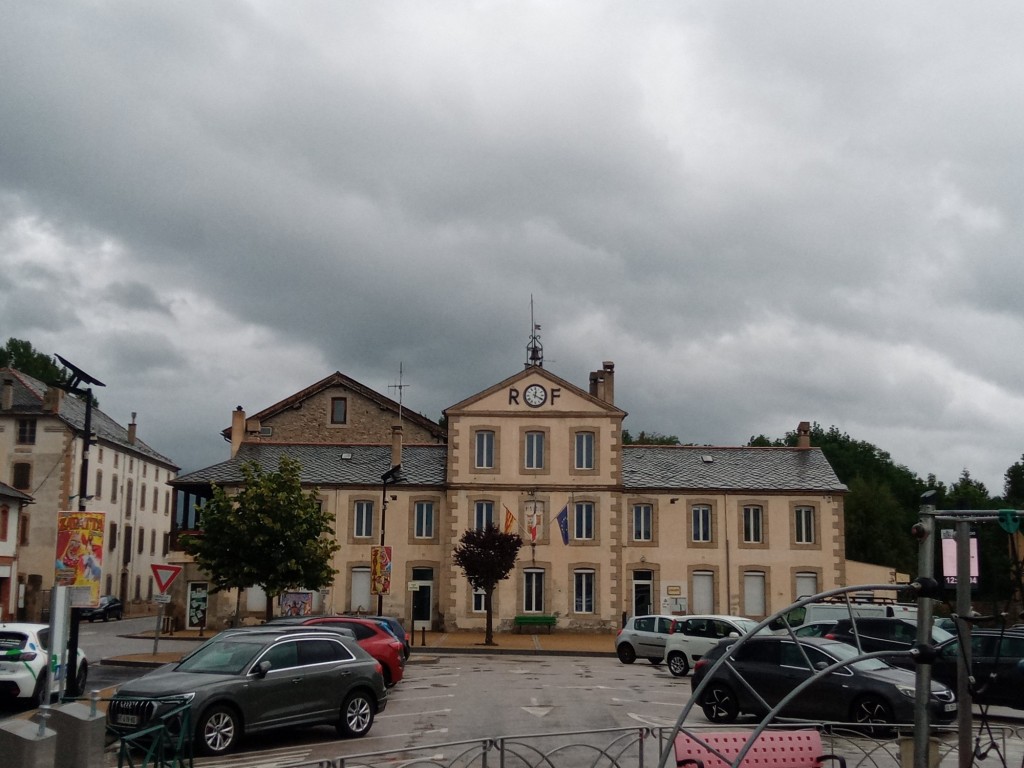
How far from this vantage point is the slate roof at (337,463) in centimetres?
4625

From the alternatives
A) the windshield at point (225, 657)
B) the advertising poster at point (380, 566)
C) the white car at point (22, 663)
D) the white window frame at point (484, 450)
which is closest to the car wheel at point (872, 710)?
the windshield at point (225, 657)

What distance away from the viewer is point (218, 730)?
570 inches

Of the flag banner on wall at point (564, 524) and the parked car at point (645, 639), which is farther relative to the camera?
the flag banner on wall at point (564, 524)

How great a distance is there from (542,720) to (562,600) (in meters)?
28.5

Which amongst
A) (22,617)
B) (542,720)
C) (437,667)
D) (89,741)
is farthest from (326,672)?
(22,617)

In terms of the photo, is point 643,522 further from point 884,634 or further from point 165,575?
point 165,575

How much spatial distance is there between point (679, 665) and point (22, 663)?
16089 mm

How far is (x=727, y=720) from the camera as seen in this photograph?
58.7 ft

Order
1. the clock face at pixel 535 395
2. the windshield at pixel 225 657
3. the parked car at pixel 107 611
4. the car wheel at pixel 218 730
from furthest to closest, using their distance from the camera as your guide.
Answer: the parked car at pixel 107 611, the clock face at pixel 535 395, the windshield at pixel 225 657, the car wheel at pixel 218 730

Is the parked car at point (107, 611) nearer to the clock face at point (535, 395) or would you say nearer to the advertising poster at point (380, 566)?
the advertising poster at point (380, 566)

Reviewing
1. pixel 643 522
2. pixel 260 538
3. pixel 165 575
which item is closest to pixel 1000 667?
pixel 165 575

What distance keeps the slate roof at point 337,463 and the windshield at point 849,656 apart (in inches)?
1173

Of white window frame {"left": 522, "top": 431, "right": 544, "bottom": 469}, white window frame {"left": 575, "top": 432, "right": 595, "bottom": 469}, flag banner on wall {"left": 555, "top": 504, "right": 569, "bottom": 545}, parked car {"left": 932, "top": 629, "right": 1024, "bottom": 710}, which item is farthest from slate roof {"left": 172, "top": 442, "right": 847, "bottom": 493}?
parked car {"left": 932, "top": 629, "right": 1024, "bottom": 710}

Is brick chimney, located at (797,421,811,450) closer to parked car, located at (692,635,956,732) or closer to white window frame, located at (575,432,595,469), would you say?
white window frame, located at (575,432,595,469)
